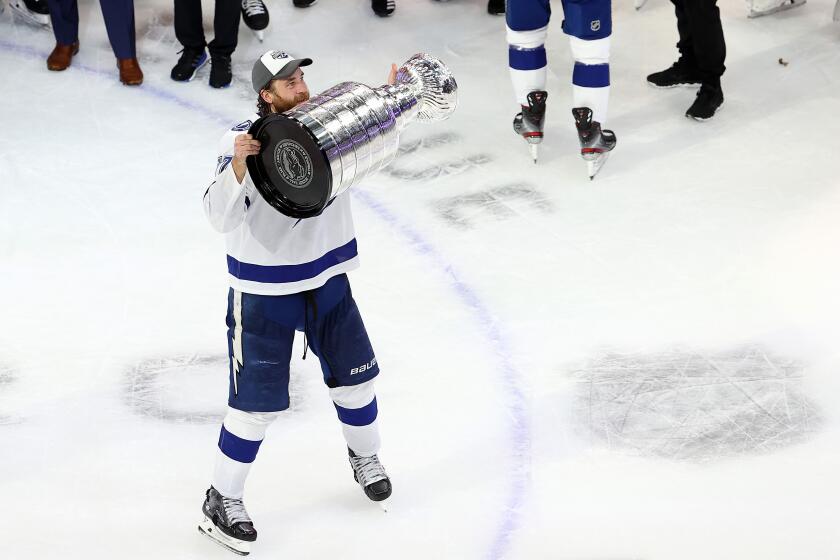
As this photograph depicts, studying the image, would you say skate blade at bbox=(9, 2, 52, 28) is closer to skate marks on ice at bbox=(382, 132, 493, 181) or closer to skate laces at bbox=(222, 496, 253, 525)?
skate marks on ice at bbox=(382, 132, 493, 181)

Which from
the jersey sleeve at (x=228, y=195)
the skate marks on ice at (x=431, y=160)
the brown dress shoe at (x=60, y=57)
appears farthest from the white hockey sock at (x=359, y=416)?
the brown dress shoe at (x=60, y=57)

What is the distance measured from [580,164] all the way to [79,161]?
2.10 metres

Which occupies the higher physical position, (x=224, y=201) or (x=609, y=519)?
(x=224, y=201)

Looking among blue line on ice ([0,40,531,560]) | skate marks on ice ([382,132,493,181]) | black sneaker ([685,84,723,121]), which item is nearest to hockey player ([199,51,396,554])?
blue line on ice ([0,40,531,560])

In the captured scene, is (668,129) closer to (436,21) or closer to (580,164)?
(580,164)

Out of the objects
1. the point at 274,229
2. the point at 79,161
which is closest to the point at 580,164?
the point at 79,161

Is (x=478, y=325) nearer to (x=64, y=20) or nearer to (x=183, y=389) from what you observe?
(x=183, y=389)

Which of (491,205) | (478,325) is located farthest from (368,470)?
(491,205)

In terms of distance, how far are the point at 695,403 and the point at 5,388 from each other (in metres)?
2.12

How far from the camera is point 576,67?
16.2 feet

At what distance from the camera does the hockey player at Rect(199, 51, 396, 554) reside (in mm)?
2771

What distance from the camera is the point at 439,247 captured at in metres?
4.56

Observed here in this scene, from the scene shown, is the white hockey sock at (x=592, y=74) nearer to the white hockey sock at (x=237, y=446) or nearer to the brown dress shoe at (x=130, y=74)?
the brown dress shoe at (x=130, y=74)

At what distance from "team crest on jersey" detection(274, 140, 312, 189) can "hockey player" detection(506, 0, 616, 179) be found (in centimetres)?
A: 240
